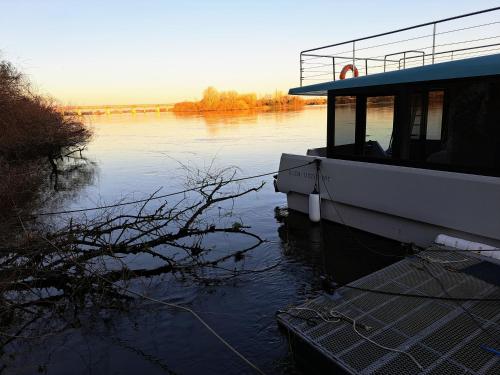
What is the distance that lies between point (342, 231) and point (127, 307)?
185 inches

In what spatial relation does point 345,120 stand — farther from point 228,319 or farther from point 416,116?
point 228,319

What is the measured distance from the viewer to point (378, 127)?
8008 millimetres

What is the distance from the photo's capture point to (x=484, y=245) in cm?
582

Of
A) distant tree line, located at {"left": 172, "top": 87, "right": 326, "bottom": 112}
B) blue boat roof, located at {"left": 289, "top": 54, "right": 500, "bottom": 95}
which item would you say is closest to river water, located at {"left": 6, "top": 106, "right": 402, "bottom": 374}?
blue boat roof, located at {"left": 289, "top": 54, "right": 500, "bottom": 95}

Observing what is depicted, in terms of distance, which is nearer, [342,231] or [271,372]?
[271,372]

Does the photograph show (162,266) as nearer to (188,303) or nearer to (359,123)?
(188,303)

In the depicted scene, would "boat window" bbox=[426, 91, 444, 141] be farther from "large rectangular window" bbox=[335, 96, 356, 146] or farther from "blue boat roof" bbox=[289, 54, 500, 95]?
"large rectangular window" bbox=[335, 96, 356, 146]

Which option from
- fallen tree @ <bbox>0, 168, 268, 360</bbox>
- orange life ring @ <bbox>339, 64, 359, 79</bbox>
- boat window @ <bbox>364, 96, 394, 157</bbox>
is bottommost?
fallen tree @ <bbox>0, 168, 268, 360</bbox>

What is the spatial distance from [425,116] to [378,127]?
2.91 ft

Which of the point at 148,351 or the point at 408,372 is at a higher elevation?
the point at 408,372

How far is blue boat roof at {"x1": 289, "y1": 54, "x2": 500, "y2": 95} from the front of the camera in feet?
18.9

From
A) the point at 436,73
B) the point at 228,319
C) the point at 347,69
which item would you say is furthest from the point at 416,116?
the point at 228,319

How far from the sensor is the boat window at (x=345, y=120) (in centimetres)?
809

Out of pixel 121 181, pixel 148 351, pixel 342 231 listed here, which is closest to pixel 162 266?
pixel 148 351
